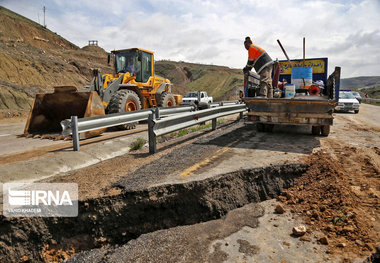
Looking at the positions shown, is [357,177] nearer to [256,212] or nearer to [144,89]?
[256,212]

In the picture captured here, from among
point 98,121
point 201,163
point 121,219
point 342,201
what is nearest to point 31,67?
point 98,121

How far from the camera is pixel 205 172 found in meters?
3.63

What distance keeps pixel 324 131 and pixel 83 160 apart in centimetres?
643

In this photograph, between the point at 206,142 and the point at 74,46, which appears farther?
the point at 74,46

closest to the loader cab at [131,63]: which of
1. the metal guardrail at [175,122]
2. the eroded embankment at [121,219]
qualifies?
the metal guardrail at [175,122]

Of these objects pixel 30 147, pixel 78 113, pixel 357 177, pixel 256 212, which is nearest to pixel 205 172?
pixel 256 212

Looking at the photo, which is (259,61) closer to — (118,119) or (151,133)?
(151,133)

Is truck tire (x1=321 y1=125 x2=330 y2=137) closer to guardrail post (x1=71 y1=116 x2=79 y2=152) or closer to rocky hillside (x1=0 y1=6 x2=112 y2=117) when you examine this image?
guardrail post (x1=71 y1=116 x2=79 y2=152)

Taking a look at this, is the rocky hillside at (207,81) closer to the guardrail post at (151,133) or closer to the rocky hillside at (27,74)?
the rocky hillside at (27,74)

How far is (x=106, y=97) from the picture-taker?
8875mm

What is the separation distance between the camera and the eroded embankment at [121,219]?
2.67 meters

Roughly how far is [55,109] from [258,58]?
6.54 metres

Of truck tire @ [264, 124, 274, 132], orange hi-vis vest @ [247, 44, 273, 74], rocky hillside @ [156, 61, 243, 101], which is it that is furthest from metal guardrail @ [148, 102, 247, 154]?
rocky hillside @ [156, 61, 243, 101]

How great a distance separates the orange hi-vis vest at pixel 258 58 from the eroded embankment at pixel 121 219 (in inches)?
181
